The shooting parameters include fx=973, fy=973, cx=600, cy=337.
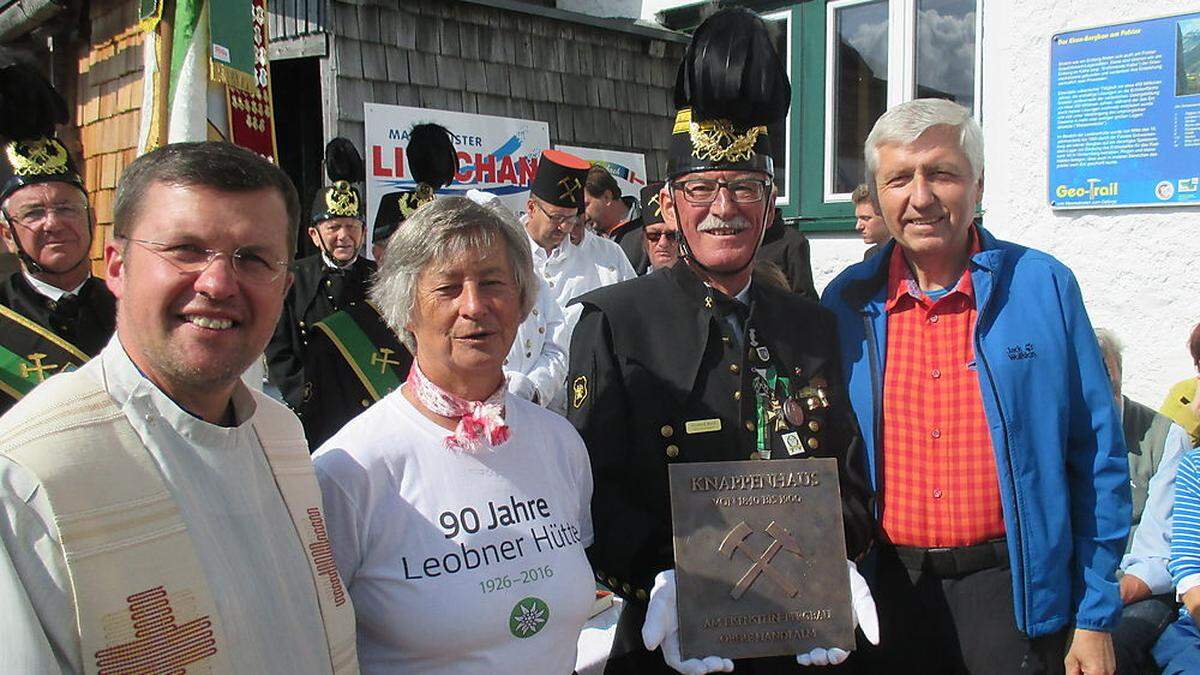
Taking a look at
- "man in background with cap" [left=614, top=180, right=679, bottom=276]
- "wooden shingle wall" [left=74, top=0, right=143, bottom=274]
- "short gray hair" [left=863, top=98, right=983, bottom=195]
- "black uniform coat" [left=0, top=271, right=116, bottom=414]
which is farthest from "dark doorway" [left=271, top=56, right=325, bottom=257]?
"short gray hair" [left=863, top=98, right=983, bottom=195]

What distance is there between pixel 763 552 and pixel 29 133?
9.62 ft

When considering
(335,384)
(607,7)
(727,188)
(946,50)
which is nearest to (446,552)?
(727,188)

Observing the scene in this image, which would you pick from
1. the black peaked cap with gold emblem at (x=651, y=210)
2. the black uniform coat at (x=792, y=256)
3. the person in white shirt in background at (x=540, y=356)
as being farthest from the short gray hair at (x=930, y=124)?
the black uniform coat at (x=792, y=256)

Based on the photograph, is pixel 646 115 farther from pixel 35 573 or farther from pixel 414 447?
pixel 35 573

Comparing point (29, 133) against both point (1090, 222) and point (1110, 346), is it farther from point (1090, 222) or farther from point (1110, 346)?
point (1090, 222)

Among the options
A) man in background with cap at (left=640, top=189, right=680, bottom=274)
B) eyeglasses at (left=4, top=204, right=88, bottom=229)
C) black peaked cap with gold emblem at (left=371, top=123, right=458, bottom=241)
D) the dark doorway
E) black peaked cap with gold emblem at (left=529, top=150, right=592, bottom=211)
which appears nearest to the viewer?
eyeglasses at (left=4, top=204, right=88, bottom=229)

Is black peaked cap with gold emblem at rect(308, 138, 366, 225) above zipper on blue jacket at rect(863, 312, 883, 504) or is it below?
above

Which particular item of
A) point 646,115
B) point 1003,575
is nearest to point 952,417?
point 1003,575

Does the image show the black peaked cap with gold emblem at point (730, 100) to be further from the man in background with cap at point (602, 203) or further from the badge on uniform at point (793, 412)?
the man in background with cap at point (602, 203)

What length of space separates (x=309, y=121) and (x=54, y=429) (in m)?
8.41

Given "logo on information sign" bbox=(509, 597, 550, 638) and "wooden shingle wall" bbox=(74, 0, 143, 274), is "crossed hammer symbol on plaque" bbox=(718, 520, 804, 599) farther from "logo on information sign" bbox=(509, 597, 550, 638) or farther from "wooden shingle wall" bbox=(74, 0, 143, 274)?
"wooden shingle wall" bbox=(74, 0, 143, 274)

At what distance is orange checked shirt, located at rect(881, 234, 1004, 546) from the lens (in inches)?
94.3

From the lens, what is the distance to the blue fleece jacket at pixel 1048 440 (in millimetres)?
2328

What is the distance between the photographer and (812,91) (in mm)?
7301
